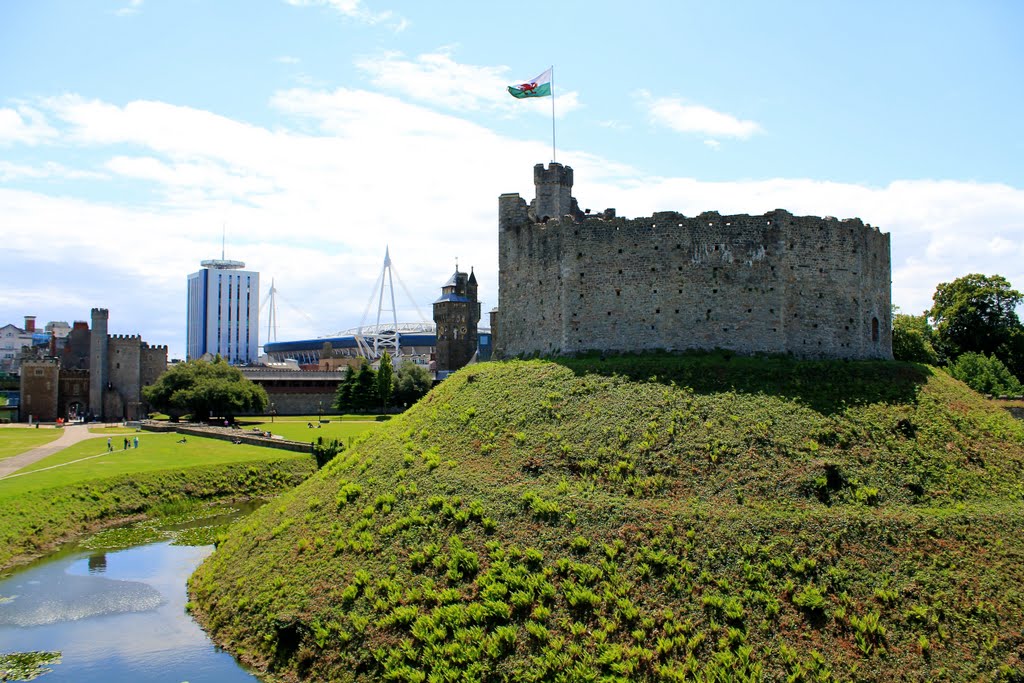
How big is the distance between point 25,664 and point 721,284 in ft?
92.2

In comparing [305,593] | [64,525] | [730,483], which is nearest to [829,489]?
[730,483]

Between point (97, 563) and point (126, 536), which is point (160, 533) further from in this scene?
point (97, 563)

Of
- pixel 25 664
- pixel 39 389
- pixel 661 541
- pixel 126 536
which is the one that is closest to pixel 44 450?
pixel 126 536

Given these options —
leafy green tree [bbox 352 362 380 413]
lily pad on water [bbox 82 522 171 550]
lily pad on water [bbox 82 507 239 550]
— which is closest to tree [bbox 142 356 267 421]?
leafy green tree [bbox 352 362 380 413]

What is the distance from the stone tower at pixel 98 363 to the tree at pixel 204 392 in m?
15.1

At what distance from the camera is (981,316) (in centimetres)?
6506

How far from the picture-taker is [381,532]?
87.8ft

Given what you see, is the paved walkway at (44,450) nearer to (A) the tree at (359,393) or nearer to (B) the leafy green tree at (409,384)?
(A) the tree at (359,393)

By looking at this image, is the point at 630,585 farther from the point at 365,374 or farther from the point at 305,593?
the point at 365,374

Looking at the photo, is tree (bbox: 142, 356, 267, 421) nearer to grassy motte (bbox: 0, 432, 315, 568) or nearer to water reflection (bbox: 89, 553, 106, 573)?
grassy motte (bbox: 0, 432, 315, 568)

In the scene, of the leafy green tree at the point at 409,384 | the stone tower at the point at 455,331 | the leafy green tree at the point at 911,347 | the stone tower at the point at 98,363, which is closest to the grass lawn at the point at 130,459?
the leafy green tree at the point at 409,384

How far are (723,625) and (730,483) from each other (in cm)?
621

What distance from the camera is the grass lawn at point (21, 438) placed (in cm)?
5549

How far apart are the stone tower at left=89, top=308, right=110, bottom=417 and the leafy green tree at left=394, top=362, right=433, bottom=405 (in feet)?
121
